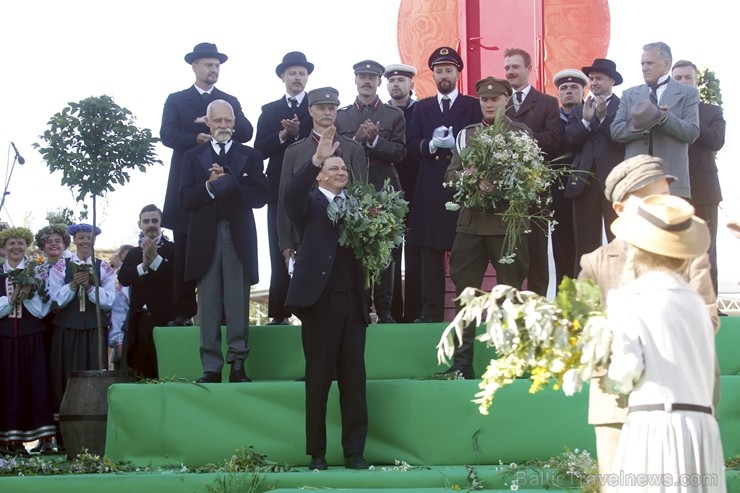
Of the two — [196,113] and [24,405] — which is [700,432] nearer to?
[196,113]

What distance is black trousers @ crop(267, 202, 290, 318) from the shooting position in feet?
27.5

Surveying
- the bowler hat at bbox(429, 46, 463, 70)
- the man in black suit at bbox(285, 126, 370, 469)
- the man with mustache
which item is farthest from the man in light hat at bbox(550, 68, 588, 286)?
the man in black suit at bbox(285, 126, 370, 469)

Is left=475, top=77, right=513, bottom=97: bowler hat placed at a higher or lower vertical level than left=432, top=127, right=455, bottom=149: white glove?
higher

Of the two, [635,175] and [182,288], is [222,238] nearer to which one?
[182,288]

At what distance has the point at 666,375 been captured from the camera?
3832 mm

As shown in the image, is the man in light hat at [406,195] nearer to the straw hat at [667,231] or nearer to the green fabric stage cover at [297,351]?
the green fabric stage cover at [297,351]

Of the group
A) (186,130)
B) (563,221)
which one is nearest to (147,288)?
(186,130)

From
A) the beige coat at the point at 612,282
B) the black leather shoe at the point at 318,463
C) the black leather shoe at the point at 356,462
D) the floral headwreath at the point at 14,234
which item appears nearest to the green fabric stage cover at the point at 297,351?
the black leather shoe at the point at 356,462

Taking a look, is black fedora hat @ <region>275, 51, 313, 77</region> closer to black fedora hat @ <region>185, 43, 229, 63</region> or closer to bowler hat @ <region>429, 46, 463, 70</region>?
black fedora hat @ <region>185, 43, 229, 63</region>

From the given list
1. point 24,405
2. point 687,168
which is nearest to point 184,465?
point 24,405

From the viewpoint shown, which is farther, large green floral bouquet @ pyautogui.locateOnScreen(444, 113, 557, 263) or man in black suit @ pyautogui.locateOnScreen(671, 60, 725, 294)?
man in black suit @ pyautogui.locateOnScreen(671, 60, 725, 294)

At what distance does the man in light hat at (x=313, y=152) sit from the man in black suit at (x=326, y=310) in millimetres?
986

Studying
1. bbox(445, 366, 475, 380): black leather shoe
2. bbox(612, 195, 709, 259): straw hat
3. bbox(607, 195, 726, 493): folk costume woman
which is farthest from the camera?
bbox(445, 366, 475, 380): black leather shoe

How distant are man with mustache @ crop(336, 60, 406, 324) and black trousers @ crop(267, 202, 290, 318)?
62 cm
